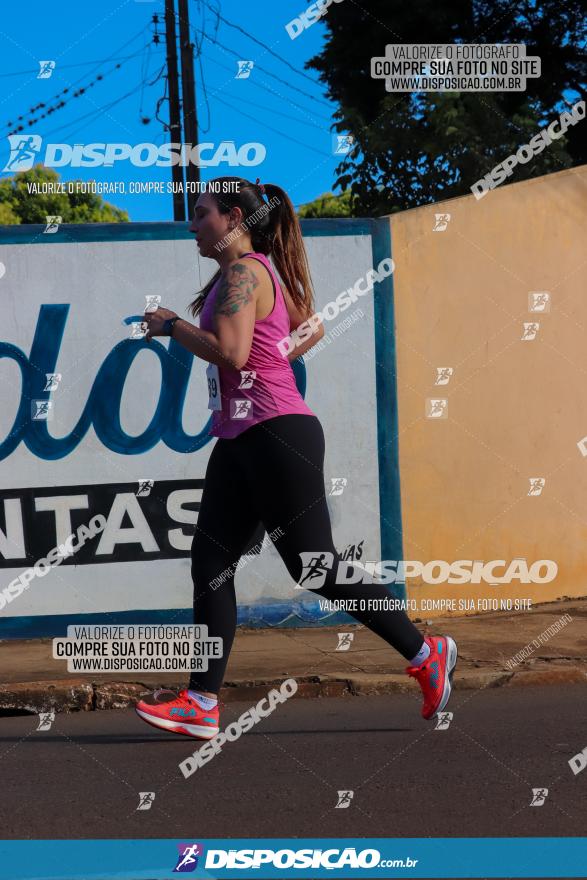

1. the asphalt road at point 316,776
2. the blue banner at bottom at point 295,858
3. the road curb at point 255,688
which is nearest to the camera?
the blue banner at bottom at point 295,858

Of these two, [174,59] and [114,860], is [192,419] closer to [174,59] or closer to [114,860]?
[114,860]

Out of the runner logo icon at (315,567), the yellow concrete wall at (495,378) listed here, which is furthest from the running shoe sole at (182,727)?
the yellow concrete wall at (495,378)

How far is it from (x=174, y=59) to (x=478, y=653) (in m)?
16.5

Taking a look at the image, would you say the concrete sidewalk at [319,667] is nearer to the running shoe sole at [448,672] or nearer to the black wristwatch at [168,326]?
the running shoe sole at [448,672]

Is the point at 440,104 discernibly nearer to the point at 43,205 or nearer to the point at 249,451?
the point at 249,451

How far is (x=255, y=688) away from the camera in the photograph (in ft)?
19.4

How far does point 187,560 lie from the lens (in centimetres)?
757

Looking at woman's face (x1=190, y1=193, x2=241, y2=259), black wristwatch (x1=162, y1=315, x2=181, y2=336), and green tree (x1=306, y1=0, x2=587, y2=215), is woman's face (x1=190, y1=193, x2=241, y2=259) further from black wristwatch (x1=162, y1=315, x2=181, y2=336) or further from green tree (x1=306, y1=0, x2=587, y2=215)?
green tree (x1=306, y1=0, x2=587, y2=215)

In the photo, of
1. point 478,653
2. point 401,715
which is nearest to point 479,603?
point 478,653

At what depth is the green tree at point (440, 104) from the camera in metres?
19.9

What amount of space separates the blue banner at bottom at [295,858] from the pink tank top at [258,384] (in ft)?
5.13

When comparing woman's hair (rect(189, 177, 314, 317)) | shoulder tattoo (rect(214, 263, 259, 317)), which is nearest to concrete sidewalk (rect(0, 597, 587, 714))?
woman's hair (rect(189, 177, 314, 317))

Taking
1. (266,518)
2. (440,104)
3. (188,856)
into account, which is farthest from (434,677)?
(440,104)

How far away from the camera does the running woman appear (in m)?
4.36
